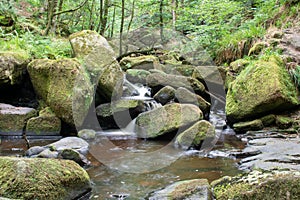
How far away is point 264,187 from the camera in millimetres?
2988

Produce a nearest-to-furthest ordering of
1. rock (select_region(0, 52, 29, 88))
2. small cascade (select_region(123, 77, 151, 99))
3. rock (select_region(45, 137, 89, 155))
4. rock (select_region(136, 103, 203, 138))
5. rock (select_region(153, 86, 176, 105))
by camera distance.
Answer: rock (select_region(45, 137, 89, 155))
rock (select_region(136, 103, 203, 138))
rock (select_region(0, 52, 29, 88))
rock (select_region(153, 86, 176, 105))
small cascade (select_region(123, 77, 151, 99))

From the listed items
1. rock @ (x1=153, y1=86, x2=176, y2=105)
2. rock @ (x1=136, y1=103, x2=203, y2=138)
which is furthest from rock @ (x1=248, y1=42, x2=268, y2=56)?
rock @ (x1=136, y1=103, x2=203, y2=138)

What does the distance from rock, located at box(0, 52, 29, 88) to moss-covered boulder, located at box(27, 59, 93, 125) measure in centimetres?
29

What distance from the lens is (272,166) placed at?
418 centimetres

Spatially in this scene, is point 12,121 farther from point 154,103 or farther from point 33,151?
point 154,103

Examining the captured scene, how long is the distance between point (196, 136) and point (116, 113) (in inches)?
97.2

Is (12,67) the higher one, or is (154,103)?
(12,67)

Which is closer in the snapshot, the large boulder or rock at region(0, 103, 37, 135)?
rock at region(0, 103, 37, 135)

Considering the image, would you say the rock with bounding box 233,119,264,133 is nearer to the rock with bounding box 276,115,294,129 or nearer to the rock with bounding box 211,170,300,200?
the rock with bounding box 276,115,294,129

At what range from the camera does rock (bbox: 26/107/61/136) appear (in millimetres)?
6629

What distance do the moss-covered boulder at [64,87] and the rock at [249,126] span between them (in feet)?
11.4

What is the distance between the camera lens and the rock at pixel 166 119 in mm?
6512

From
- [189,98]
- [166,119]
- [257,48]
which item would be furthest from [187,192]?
[257,48]

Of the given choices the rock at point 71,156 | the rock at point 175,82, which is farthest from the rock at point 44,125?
the rock at point 175,82
